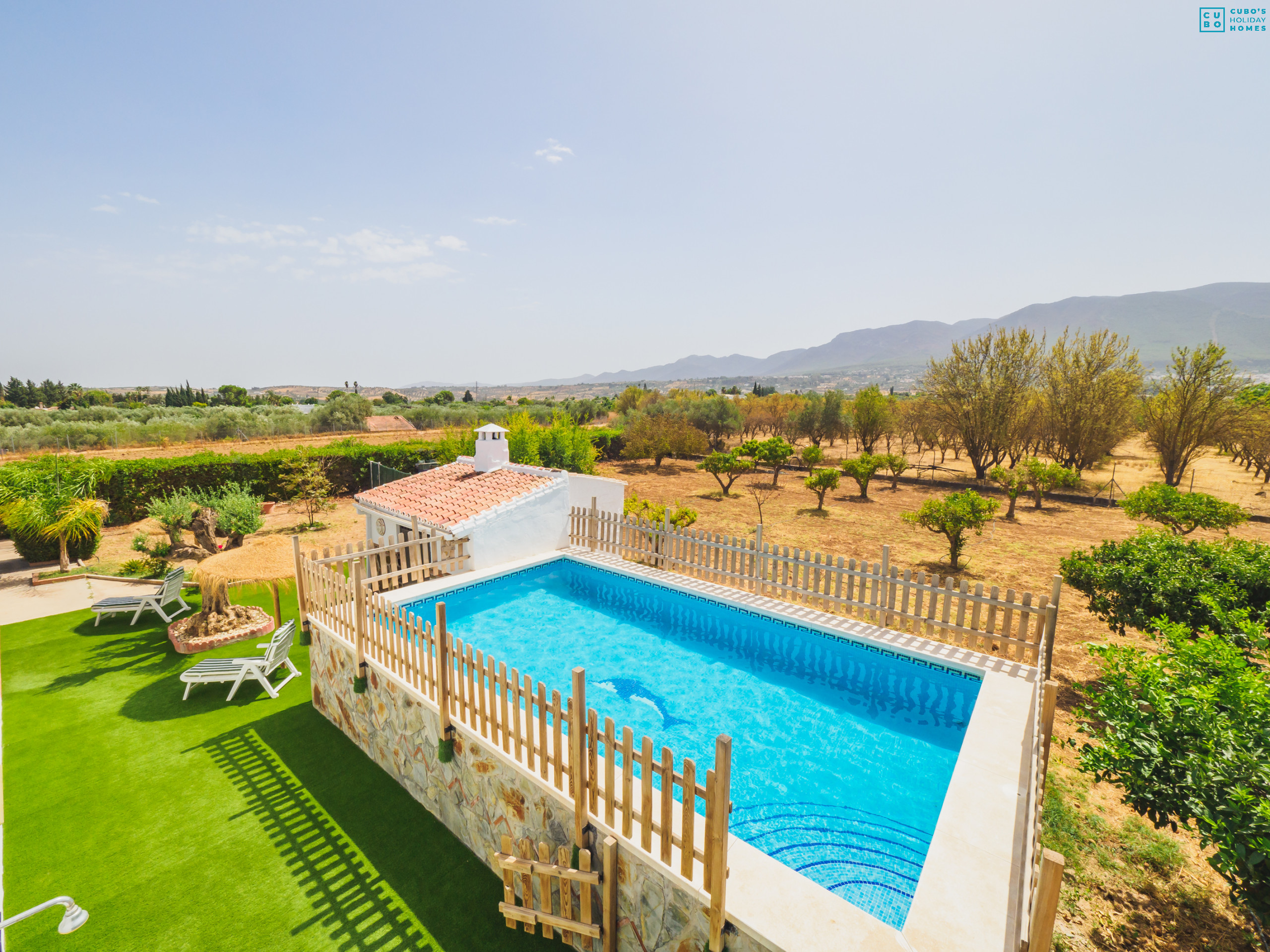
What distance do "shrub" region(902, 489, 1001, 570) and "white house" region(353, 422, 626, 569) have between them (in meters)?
7.39

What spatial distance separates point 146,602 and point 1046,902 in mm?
12925

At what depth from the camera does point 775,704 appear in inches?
265

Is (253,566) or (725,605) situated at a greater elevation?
(253,566)

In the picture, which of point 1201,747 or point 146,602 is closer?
point 1201,747

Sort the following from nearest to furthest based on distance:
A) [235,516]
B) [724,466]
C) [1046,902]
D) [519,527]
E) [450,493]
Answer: [1046,902] → [519,527] → [450,493] → [235,516] → [724,466]

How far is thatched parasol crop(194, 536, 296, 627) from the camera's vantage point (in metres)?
7.55

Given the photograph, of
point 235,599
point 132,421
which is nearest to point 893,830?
point 235,599

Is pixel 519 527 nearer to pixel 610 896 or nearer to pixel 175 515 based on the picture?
pixel 610 896

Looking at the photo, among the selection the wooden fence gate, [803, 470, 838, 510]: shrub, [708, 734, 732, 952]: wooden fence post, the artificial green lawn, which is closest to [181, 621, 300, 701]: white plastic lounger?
the artificial green lawn

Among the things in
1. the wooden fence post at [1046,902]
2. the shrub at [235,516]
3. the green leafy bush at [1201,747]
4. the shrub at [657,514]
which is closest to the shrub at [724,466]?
the shrub at [657,514]

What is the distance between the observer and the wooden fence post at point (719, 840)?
3029 mm

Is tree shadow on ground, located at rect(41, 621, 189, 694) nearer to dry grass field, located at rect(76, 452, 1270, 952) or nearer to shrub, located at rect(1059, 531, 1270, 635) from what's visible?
dry grass field, located at rect(76, 452, 1270, 952)

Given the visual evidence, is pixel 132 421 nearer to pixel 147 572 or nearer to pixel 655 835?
pixel 147 572

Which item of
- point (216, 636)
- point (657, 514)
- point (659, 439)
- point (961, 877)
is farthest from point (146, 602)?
point (659, 439)
